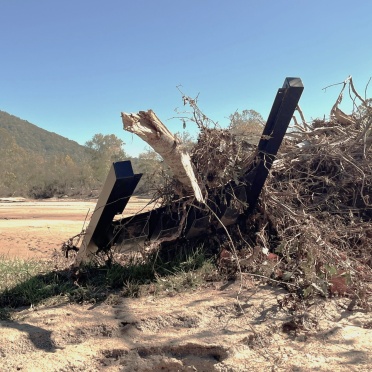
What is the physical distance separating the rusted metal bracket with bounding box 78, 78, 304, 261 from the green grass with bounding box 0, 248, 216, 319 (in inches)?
11.2

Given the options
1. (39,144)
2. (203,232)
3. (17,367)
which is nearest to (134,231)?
(203,232)

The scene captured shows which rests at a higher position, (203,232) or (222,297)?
(203,232)

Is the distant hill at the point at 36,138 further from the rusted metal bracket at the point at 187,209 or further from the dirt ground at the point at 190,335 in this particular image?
the dirt ground at the point at 190,335

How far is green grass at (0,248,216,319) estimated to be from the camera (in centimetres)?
432

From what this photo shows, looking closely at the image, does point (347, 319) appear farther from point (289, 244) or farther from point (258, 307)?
point (289, 244)

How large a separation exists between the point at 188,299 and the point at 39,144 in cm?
10565

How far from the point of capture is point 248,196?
486 cm

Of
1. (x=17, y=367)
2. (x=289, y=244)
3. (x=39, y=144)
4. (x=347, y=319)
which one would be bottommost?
(x=17, y=367)

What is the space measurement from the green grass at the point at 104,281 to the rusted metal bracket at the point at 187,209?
285 mm

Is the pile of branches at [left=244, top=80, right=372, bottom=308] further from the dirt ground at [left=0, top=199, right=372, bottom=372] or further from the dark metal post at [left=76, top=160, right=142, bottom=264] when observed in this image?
the dark metal post at [left=76, top=160, right=142, bottom=264]

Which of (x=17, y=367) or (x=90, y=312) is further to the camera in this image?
(x=90, y=312)


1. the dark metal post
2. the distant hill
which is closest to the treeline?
the dark metal post

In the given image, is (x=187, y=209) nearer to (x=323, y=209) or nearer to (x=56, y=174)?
(x=323, y=209)

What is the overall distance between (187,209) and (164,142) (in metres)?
1.38
